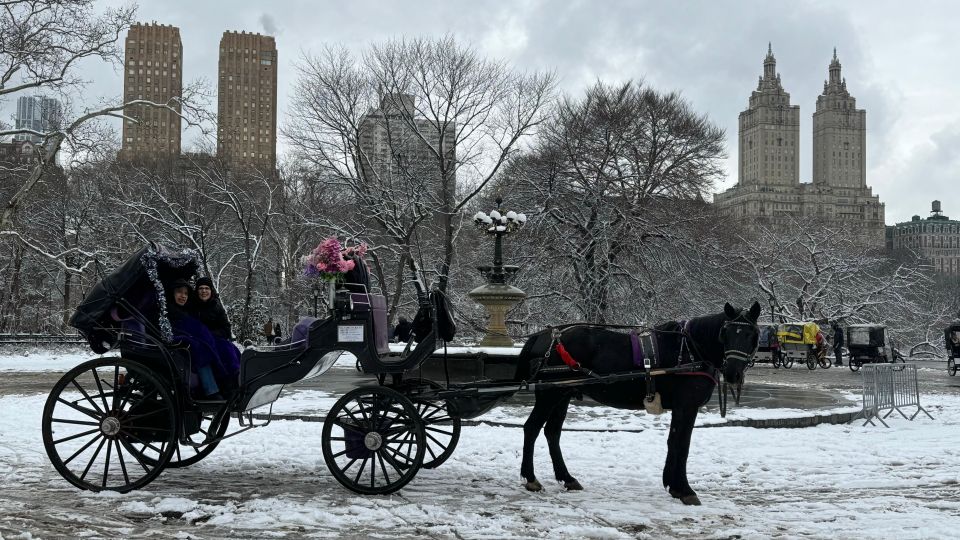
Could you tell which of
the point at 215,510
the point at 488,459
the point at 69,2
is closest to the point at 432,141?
the point at 69,2

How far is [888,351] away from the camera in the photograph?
35344 millimetres

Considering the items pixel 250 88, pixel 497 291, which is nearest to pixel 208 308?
pixel 497 291

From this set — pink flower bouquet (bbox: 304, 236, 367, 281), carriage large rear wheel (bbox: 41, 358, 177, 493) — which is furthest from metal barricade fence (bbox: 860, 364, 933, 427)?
carriage large rear wheel (bbox: 41, 358, 177, 493)

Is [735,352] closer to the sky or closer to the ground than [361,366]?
closer to the sky

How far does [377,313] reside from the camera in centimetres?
802

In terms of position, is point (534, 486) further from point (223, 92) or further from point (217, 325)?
point (223, 92)

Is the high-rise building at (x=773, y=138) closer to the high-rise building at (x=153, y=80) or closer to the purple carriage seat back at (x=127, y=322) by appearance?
the high-rise building at (x=153, y=80)

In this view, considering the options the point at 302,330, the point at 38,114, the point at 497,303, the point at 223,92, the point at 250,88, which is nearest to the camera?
the point at 302,330

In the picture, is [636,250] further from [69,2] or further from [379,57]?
[69,2]

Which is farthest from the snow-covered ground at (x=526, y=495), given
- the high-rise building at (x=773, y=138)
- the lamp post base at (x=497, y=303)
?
the high-rise building at (x=773, y=138)

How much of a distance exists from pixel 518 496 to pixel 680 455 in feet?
4.78

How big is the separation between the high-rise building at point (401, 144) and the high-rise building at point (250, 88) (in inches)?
1576

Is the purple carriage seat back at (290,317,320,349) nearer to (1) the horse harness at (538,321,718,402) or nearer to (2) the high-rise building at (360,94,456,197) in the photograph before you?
(1) the horse harness at (538,321,718,402)

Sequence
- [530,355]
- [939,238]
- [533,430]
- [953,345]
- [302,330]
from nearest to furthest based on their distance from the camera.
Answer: [533,430], [302,330], [530,355], [953,345], [939,238]
